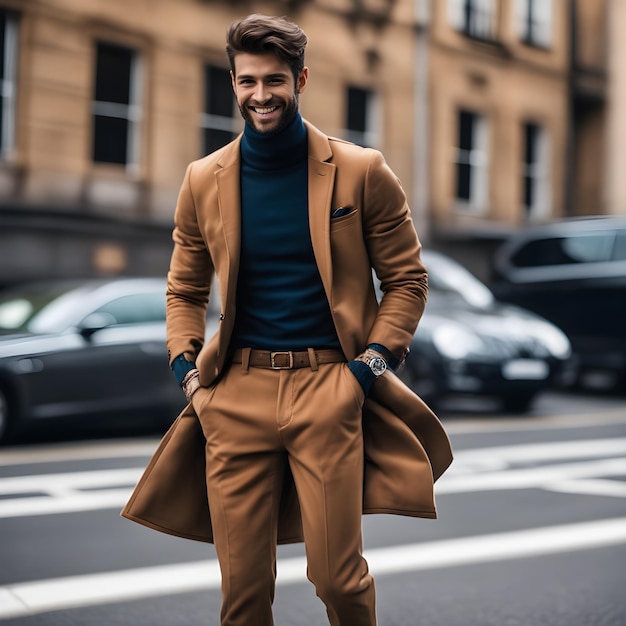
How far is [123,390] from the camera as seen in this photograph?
1059cm

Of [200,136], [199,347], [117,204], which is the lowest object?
[199,347]

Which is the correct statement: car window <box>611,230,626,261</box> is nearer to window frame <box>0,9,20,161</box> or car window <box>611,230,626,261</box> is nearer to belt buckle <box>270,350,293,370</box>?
window frame <box>0,9,20,161</box>

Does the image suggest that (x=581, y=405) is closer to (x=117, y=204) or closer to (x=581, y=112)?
(x=117, y=204)

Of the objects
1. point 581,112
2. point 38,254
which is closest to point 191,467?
point 38,254

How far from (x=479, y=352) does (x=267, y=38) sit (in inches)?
366

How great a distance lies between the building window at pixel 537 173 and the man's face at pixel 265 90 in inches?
948

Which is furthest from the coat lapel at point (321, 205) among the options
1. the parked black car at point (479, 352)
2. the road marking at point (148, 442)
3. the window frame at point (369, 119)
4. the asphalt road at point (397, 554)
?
the window frame at point (369, 119)

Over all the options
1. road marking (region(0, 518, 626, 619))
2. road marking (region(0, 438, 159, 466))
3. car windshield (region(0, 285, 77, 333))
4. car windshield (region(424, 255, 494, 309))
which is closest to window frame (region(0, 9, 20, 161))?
car windshield (region(0, 285, 77, 333))

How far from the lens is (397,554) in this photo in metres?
6.04

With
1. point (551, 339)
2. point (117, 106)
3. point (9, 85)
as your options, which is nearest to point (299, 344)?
point (551, 339)

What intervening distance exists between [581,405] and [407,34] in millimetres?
11045

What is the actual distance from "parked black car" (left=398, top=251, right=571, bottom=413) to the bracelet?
27.9 ft

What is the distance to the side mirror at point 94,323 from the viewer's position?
10.3m

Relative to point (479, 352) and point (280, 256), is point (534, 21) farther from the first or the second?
point (280, 256)
